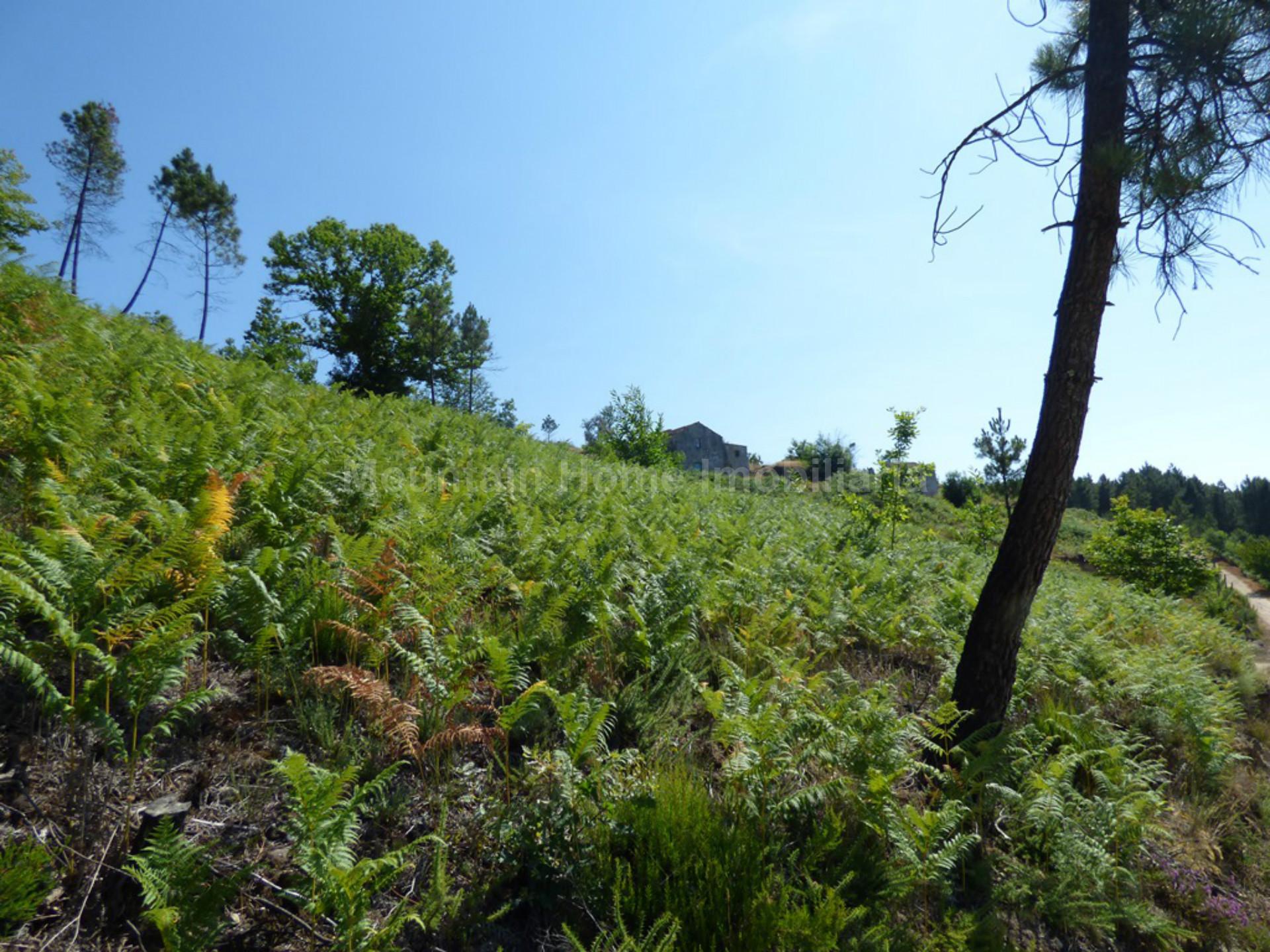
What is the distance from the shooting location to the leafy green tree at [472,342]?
41469mm

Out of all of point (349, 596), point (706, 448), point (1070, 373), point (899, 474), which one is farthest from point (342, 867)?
point (706, 448)

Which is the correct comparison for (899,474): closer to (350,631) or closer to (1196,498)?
(350,631)

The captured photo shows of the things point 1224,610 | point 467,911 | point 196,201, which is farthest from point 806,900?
point 196,201

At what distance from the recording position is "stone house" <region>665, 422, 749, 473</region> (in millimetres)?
56906

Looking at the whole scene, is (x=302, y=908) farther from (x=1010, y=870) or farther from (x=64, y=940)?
(x=1010, y=870)

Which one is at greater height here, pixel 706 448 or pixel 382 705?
pixel 706 448

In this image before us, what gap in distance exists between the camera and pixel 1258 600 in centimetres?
2700

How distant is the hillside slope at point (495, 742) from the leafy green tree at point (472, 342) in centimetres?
3609

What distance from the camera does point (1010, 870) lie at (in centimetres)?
338

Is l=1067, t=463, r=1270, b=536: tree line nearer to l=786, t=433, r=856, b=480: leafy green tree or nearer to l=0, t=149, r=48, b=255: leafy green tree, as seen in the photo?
l=786, t=433, r=856, b=480: leafy green tree

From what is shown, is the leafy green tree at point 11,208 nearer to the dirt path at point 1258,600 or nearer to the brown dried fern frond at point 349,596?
the brown dried fern frond at point 349,596

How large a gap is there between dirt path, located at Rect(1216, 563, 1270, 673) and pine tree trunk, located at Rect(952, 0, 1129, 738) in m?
8.49

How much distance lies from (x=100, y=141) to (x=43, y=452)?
3534 centimetres

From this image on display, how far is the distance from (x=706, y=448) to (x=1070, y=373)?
54808 mm
